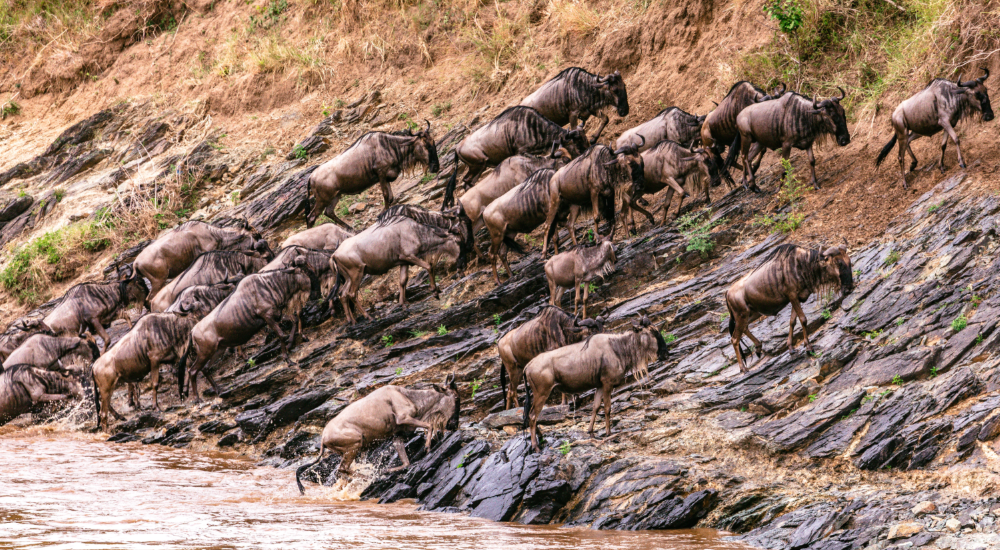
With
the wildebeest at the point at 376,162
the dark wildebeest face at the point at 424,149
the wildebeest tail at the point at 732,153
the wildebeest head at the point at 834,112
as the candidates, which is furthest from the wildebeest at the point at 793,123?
the wildebeest at the point at 376,162

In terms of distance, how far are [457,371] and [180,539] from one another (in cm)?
512

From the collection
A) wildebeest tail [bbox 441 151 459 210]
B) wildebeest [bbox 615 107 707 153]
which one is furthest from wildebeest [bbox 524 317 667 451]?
wildebeest tail [bbox 441 151 459 210]

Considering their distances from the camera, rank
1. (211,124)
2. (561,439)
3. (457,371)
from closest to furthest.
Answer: (561,439), (457,371), (211,124)

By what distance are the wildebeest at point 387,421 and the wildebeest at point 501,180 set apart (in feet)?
13.9

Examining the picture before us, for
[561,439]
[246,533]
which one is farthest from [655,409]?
[246,533]

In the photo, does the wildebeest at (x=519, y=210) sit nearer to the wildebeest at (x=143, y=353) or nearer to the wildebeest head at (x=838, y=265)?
the wildebeest head at (x=838, y=265)

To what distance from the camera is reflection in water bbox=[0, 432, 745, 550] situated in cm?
763

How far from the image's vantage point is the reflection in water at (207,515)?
763 centimetres

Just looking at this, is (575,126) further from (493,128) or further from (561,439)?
(561,439)

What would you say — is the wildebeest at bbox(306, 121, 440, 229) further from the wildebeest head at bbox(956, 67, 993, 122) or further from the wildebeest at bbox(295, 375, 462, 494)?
the wildebeest head at bbox(956, 67, 993, 122)

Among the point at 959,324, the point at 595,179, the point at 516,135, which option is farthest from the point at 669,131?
the point at 959,324

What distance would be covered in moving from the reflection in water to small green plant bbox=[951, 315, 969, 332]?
3327mm

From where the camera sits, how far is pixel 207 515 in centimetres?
912

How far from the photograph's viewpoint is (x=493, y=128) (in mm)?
15641
